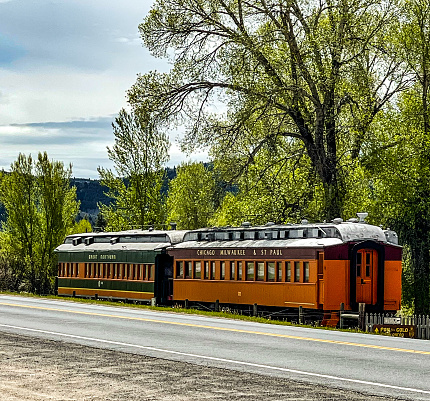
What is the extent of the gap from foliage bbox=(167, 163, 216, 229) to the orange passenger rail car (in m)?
47.0

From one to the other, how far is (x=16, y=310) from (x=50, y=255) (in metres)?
32.4

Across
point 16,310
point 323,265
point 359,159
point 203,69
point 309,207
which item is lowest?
point 16,310

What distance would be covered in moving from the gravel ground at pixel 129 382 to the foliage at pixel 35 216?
47277mm

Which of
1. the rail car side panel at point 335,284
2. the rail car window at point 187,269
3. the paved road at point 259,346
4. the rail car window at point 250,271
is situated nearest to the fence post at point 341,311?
the rail car side panel at point 335,284

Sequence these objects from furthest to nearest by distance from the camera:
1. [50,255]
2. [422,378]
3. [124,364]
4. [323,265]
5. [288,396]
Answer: [50,255], [323,265], [124,364], [422,378], [288,396]

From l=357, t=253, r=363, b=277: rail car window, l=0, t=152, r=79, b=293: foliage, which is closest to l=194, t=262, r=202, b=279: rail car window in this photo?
l=357, t=253, r=363, b=277: rail car window

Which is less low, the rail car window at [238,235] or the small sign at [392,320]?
the rail car window at [238,235]

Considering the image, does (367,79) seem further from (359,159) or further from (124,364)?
(124,364)

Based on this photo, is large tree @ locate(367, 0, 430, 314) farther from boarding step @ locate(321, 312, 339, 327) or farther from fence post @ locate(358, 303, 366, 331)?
fence post @ locate(358, 303, 366, 331)

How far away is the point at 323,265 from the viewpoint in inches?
1075

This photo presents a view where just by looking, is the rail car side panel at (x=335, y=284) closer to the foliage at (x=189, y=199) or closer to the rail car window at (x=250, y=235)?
the rail car window at (x=250, y=235)

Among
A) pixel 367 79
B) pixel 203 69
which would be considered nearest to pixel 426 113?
pixel 367 79

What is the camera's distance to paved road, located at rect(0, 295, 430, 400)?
1304 centimetres

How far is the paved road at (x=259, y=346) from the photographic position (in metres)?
13.0
